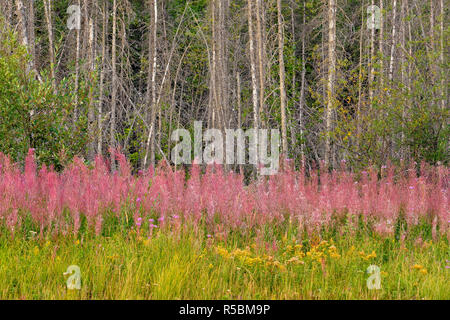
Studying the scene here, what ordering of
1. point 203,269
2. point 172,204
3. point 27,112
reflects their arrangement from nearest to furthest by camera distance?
point 203,269, point 172,204, point 27,112

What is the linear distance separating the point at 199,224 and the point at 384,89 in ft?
19.6

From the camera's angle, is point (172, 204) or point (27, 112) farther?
point (27, 112)

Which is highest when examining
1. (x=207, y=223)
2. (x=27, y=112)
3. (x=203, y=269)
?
(x=27, y=112)

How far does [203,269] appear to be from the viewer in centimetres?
481

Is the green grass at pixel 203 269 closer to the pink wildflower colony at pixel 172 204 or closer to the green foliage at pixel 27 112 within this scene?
the pink wildflower colony at pixel 172 204

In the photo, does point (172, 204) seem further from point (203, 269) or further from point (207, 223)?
point (203, 269)

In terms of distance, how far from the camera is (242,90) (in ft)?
64.5

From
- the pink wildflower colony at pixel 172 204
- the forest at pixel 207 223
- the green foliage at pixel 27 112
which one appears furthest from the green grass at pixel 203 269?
the green foliage at pixel 27 112

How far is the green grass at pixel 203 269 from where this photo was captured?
4414 millimetres

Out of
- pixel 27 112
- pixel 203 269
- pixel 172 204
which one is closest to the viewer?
pixel 203 269

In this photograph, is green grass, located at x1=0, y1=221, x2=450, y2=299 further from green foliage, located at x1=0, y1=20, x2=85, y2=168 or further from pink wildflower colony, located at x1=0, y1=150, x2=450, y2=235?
green foliage, located at x1=0, y1=20, x2=85, y2=168

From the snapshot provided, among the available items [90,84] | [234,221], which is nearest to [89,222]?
[234,221]

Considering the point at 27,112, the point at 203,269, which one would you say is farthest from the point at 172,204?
the point at 27,112
